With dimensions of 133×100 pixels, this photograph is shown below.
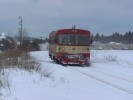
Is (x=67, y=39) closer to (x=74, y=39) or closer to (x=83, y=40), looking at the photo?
(x=74, y=39)

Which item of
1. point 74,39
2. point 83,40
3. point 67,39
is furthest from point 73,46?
point 83,40

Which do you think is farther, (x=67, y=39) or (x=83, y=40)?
(x=67, y=39)

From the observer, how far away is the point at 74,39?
35719 mm

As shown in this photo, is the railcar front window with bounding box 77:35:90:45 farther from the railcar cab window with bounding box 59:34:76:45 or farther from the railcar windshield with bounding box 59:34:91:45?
the railcar cab window with bounding box 59:34:76:45

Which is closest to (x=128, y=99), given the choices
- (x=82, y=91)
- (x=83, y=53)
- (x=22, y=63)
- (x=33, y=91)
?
(x=82, y=91)

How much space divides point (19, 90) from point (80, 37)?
2339cm

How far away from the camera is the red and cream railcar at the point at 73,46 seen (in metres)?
35.2

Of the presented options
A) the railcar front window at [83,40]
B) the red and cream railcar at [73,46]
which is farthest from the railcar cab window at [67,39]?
the railcar front window at [83,40]

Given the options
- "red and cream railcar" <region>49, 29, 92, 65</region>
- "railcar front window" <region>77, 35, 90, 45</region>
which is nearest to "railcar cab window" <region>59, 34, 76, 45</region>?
"red and cream railcar" <region>49, 29, 92, 65</region>

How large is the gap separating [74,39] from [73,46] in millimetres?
689

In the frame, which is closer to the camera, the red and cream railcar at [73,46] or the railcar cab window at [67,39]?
the red and cream railcar at [73,46]

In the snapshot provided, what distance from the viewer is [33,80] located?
1527cm

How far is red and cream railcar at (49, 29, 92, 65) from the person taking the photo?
116 feet

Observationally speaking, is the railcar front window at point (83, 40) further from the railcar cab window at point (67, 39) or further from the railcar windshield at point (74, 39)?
the railcar cab window at point (67, 39)
